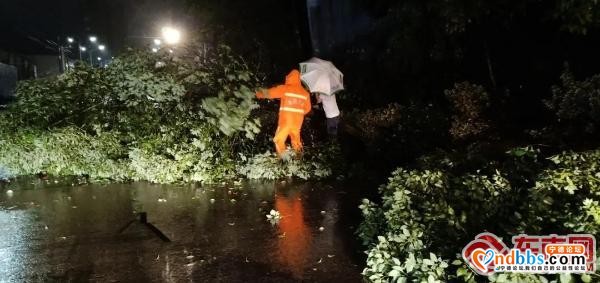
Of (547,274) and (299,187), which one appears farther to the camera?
(299,187)

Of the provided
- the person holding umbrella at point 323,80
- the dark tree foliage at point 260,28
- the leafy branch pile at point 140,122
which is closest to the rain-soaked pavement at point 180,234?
the leafy branch pile at point 140,122

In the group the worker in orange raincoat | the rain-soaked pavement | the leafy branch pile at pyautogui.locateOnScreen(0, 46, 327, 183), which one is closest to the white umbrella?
the worker in orange raincoat

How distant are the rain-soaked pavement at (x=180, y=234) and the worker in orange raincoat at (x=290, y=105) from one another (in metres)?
1.01

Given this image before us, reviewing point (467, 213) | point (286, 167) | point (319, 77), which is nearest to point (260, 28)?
point (319, 77)

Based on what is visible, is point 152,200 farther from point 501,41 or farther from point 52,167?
point 501,41

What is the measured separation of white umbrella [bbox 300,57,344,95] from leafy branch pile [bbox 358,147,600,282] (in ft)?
9.69

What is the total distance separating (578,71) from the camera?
1002 centimetres

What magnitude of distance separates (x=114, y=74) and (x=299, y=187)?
413cm

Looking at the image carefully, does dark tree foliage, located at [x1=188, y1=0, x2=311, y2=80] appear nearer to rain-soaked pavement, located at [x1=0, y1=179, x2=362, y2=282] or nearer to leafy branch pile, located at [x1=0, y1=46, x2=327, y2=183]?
leafy branch pile, located at [x1=0, y1=46, x2=327, y2=183]

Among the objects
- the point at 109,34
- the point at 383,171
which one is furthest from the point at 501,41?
the point at 109,34

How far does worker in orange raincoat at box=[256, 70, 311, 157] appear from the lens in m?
8.19

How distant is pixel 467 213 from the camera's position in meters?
4.51

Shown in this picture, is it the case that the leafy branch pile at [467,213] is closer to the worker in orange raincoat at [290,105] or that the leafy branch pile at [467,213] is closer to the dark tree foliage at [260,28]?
the worker in orange raincoat at [290,105]

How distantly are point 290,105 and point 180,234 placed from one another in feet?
11.2
